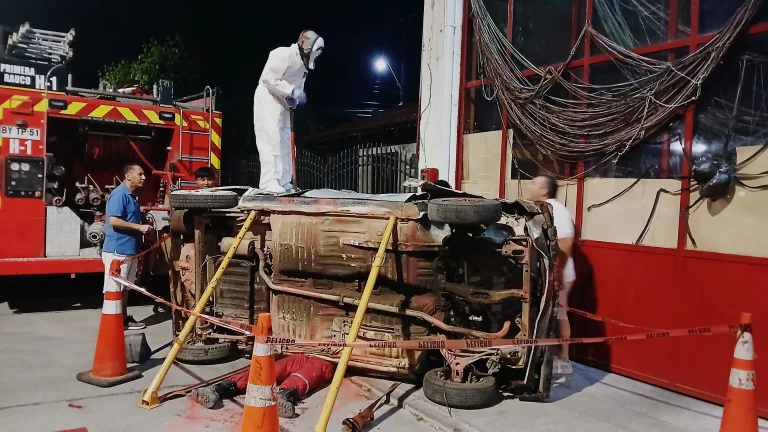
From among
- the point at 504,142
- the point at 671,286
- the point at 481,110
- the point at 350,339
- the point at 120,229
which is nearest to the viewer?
the point at 350,339

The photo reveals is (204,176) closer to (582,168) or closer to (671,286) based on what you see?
(582,168)

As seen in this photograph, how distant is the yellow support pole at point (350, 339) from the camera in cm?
366

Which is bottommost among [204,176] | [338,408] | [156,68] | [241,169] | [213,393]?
[338,408]

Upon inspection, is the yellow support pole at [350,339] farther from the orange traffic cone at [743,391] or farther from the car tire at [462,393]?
the orange traffic cone at [743,391]

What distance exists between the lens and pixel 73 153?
8.50 meters

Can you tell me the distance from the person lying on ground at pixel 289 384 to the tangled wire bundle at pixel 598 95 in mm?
3176

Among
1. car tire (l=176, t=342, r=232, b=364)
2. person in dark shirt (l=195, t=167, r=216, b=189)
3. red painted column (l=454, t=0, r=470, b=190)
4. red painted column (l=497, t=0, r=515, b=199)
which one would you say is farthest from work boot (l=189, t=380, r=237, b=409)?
red painted column (l=454, t=0, r=470, b=190)

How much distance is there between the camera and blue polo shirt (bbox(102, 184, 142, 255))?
6227 mm

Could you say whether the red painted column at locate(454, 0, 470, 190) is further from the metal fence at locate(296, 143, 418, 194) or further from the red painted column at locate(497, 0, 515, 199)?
the metal fence at locate(296, 143, 418, 194)

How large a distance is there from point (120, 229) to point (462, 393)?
3919 mm

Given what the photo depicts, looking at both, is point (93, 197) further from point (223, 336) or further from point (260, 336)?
point (260, 336)

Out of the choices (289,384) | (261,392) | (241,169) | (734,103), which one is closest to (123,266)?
(289,384)

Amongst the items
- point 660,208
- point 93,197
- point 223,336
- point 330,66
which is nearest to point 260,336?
point 223,336

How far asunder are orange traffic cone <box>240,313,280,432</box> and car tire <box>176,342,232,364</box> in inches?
95.5
